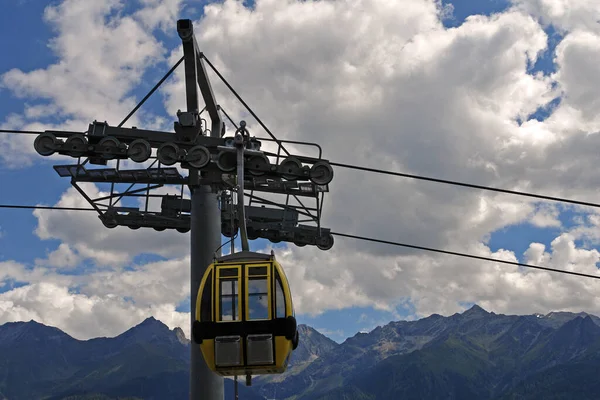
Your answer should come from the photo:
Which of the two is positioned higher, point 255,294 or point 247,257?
point 247,257

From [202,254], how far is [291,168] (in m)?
2.99

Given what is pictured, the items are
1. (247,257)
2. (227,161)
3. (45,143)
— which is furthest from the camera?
(45,143)

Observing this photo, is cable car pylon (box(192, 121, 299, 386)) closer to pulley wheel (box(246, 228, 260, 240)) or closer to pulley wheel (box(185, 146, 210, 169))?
pulley wheel (box(185, 146, 210, 169))

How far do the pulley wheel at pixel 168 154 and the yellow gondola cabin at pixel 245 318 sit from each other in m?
3.87

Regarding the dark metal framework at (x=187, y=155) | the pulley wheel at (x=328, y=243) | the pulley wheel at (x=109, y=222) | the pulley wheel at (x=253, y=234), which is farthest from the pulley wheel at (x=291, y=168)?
the pulley wheel at (x=253, y=234)

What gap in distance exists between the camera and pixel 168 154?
54.0ft

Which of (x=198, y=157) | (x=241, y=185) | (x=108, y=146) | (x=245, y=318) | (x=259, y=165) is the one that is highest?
(x=108, y=146)

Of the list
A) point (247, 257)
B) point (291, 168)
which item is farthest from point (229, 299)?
point (291, 168)

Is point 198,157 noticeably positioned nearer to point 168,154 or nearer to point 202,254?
point 168,154

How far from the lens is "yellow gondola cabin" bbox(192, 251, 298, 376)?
42.3ft

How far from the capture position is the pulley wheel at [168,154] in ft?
53.9

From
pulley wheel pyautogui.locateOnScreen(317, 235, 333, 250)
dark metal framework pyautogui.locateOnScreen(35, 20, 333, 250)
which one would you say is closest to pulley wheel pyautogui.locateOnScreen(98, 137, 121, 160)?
dark metal framework pyautogui.locateOnScreen(35, 20, 333, 250)

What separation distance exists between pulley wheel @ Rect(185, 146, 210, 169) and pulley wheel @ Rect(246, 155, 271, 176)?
902 mm

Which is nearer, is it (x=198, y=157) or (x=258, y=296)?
(x=258, y=296)
